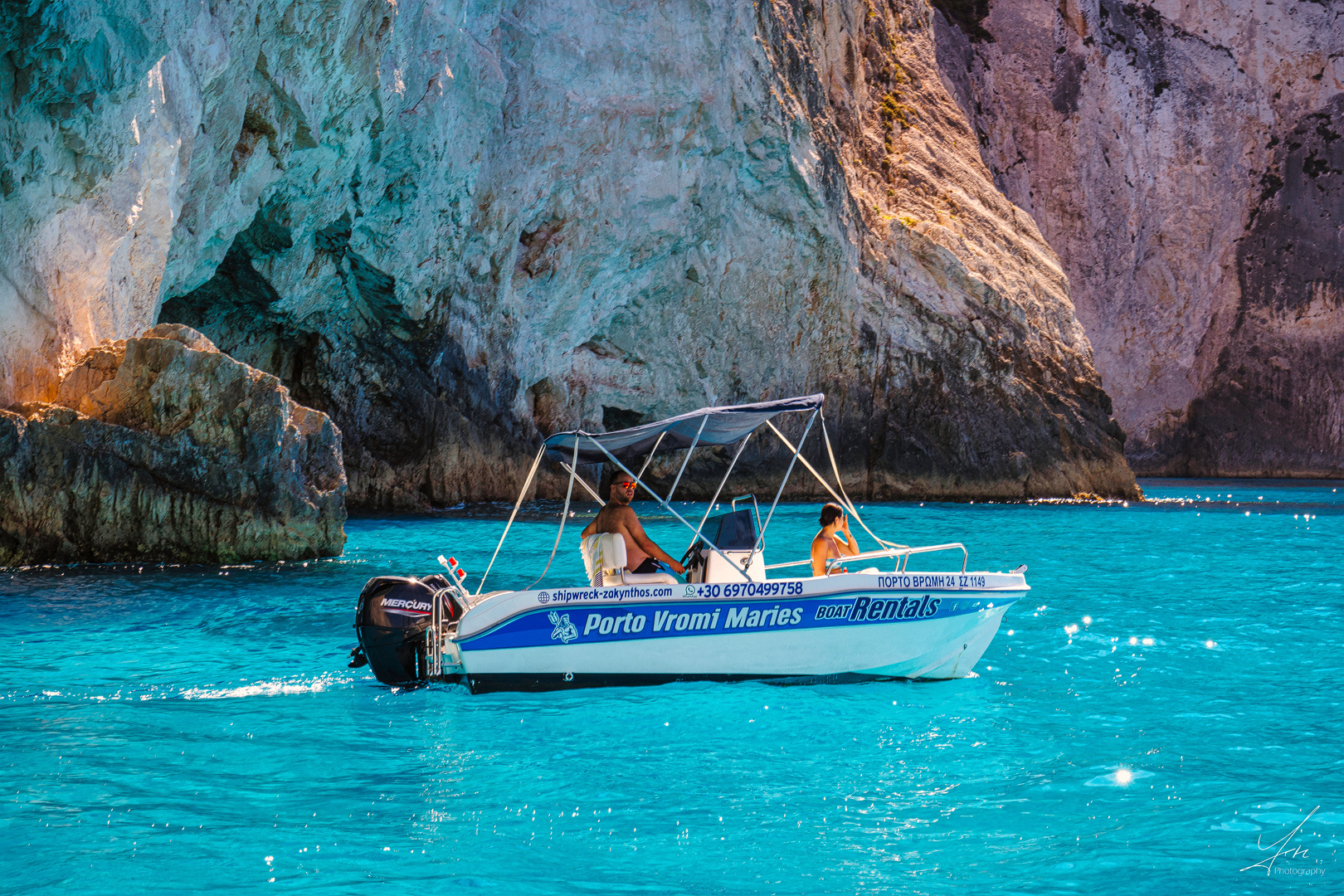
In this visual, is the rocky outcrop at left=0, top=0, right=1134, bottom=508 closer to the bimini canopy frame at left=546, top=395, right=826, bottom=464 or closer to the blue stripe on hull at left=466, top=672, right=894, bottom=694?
the bimini canopy frame at left=546, top=395, right=826, bottom=464

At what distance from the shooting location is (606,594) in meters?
9.14

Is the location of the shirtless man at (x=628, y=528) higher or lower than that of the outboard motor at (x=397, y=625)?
higher

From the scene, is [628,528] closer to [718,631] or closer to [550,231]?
[718,631]

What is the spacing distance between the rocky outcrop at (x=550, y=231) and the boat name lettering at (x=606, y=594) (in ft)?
35.8

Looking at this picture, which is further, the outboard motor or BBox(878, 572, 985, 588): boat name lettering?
BBox(878, 572, 985, 588): boat name lettering

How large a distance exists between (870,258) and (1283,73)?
3807 cm

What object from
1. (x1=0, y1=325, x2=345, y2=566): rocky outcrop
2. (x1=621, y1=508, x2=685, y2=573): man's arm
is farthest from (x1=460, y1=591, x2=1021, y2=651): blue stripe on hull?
(x1=0, y1=325, x2=345, y2=566): rocky outcrop

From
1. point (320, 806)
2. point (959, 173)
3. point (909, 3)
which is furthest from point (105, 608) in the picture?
point (909, 3)

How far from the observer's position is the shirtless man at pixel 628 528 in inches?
380

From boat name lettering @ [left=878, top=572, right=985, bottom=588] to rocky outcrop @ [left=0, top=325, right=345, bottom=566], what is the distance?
11529 millimetres

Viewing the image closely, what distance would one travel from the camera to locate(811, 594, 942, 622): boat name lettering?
9.46 meters

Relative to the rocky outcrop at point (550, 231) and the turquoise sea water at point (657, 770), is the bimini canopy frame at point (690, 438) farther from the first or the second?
the rocky outcrop at point (550, 231)

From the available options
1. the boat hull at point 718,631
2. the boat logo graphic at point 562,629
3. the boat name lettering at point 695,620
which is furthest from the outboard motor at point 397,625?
the boat name lettering at point 695,620

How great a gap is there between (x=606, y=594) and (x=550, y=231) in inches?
1015
